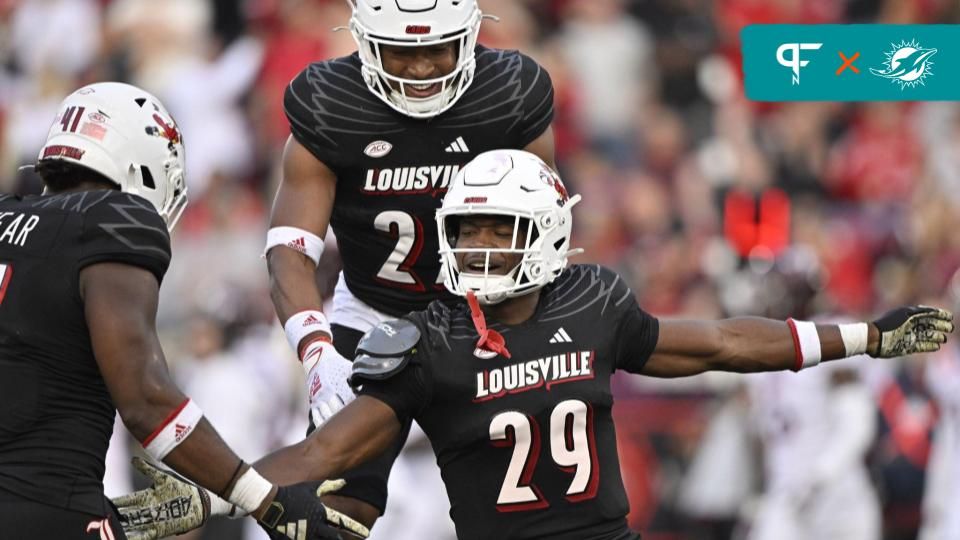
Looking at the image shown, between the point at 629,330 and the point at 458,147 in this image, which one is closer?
the point at 629,330

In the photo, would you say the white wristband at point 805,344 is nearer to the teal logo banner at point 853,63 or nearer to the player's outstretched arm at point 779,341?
the player's outstretched arm at point 779,341

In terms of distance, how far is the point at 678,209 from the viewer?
38.1 feet

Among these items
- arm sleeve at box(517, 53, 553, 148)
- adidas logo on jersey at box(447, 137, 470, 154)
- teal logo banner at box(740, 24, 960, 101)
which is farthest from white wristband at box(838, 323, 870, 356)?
teal logo banner at box(740, 24, 960, 101)

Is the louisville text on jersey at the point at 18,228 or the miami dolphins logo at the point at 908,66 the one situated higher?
the louisville text on jersey at the point at 18,228

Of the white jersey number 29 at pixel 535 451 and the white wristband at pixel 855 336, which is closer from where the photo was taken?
the white jersey number 29 at pixel 535 451

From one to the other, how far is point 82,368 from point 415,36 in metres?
1.69

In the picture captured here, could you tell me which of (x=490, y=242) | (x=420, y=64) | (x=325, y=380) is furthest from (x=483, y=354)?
(x=420, y=64)

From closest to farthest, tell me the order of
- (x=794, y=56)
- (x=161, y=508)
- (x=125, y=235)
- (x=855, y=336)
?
(x=125, y=235)
(x=161, y=508)
(x=855, y=336)
(x=794, y=56)

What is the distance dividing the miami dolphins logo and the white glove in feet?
18.5

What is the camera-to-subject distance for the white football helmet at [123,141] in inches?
183

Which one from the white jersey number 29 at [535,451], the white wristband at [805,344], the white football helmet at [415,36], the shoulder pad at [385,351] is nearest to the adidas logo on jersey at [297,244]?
A: the white football helmet at [415,36]

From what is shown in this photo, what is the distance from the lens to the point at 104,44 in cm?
1256

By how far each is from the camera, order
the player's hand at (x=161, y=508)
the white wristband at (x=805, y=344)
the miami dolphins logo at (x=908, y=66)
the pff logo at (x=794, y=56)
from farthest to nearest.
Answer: the pff logo at (x=794, y=56)
the miami dolphins logo at (x=908, y=66)
the white wristband at (x=805, y=344)
the player's hand at (x=161, y=508)

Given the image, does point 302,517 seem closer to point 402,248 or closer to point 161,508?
point 161,508
